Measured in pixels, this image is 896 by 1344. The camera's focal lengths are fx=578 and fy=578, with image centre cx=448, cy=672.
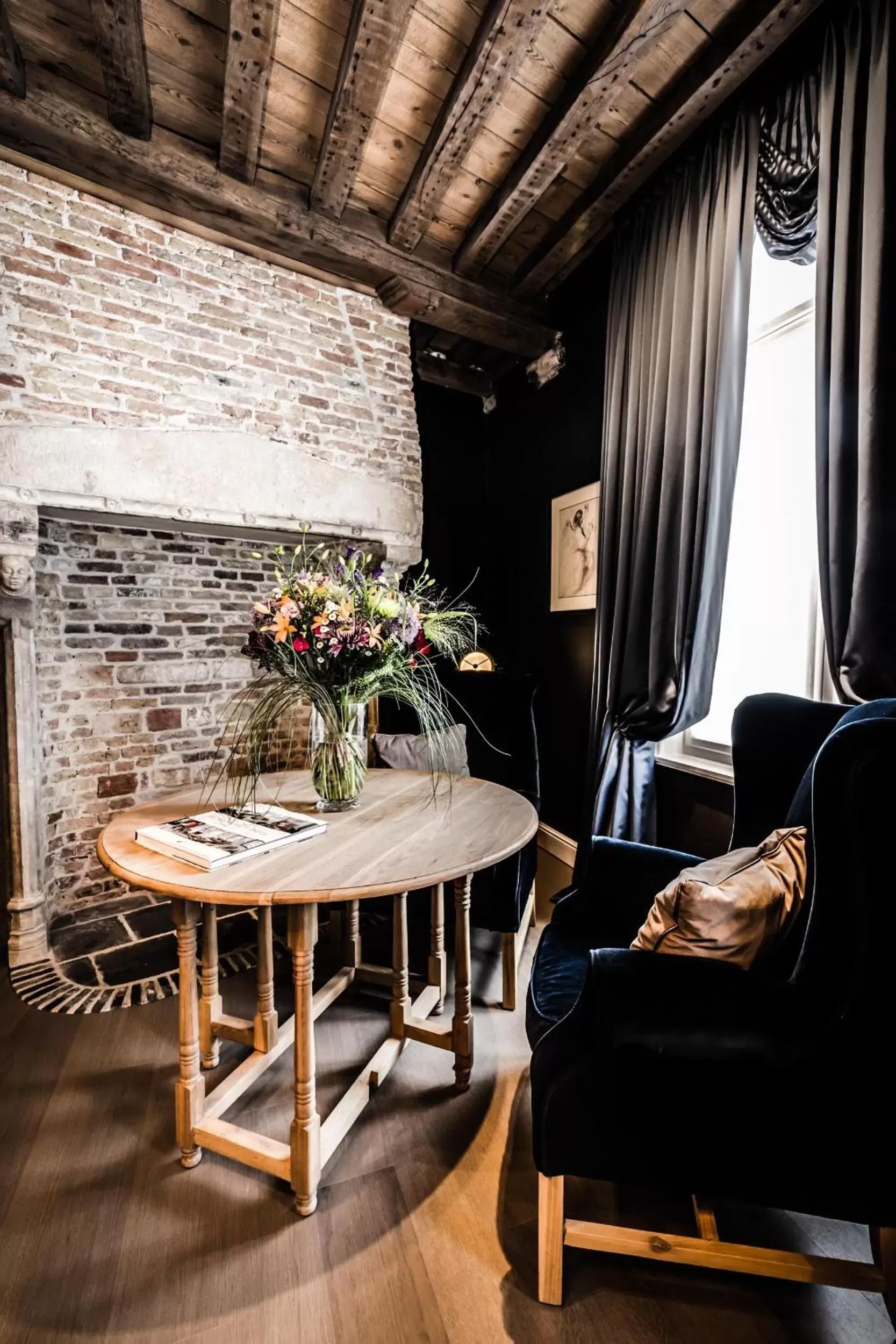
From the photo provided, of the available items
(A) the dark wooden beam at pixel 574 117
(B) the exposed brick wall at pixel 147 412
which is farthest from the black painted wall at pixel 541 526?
(B) the exposed brick wall at pixel 147 412

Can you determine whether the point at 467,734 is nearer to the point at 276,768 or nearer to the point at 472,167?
the point at 276,768

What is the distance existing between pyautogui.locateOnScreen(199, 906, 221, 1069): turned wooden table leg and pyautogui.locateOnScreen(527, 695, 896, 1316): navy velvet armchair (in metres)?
1.00

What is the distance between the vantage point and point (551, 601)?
133 inches

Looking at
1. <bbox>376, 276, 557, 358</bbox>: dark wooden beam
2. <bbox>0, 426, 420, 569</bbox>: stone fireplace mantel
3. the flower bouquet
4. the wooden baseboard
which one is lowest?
the wooden baseboard

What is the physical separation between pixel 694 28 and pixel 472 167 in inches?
36.6

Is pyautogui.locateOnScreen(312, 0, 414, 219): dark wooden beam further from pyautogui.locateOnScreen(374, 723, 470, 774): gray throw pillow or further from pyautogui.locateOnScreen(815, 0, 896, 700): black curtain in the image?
pyautogui.locateOnScreen(374, 723, 470, 774): gray throw pillow

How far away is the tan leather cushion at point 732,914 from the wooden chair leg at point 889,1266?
598mm

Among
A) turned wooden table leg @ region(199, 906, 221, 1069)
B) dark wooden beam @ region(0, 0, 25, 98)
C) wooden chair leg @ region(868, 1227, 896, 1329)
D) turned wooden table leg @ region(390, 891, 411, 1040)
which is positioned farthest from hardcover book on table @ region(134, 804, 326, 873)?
dark wooden beam @ region(0, 0, 25, 98)

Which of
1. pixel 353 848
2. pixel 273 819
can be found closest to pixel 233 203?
pixel 273 819

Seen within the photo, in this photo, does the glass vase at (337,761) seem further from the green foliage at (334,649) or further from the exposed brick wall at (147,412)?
the exposed brick wall at (147,412)

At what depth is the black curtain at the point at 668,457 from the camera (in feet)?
6.91

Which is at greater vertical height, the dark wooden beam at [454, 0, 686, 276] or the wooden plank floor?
the dark wooden beam at [454, 0, 686, 276]

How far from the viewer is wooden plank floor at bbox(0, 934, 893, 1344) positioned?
3.65 ft

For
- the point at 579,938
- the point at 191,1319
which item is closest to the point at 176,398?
the point at 579,938
